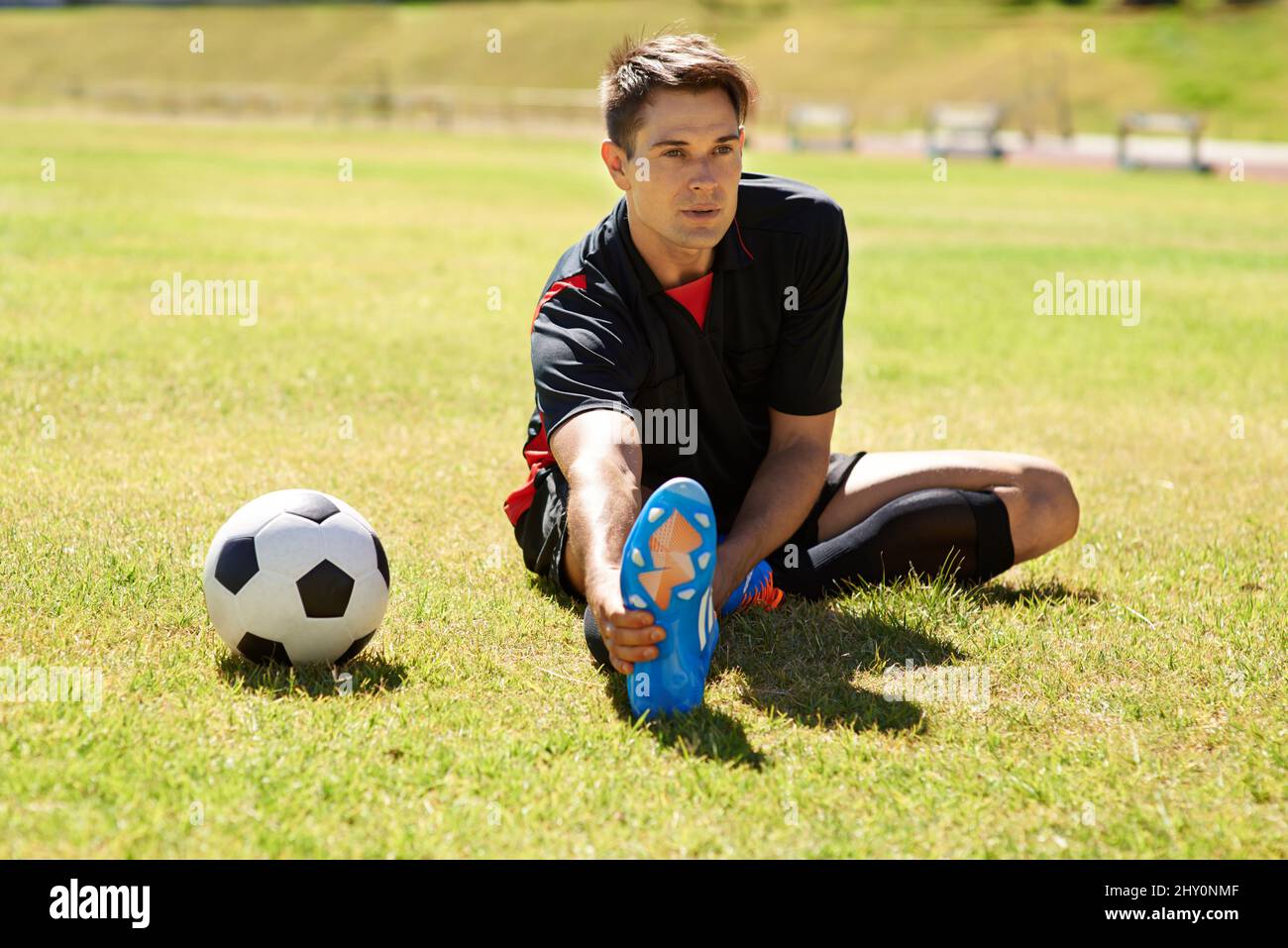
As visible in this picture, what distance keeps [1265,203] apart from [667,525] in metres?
23.0

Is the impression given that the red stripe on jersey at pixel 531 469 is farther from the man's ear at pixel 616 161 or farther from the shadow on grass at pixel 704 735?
the shadow on grass at pixel 704 735

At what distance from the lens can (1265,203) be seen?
23266mm

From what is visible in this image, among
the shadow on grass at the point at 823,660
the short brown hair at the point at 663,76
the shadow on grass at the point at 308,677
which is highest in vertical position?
the short brown hair at the point at 663,76

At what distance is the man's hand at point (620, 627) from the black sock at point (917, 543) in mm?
1201

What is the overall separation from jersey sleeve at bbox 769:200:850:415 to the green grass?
53043 millimetres

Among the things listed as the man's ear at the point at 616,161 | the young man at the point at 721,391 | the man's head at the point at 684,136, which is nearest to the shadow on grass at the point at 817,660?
the young man at the point at 721,391

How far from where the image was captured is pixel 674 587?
349 centimetres

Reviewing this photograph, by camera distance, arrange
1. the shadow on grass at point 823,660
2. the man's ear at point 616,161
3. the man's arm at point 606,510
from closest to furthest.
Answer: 1. the man's arm at point 606,510
2. the shadow on grass at point 823,660
3. the man's ear at point 616,161

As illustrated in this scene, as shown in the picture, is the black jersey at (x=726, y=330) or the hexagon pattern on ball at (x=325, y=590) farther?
the black jersey at (x=726, y=330)

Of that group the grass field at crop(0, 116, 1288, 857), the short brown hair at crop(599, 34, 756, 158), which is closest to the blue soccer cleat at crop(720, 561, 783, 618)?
the grass field at crop(0, 116, 1288, 857)

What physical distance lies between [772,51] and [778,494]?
8636 cm

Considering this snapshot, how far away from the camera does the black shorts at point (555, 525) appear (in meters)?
4.54

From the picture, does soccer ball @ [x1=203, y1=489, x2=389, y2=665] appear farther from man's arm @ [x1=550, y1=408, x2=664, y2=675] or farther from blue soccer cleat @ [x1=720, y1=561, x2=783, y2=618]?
blue soccer cleat @ [x1=720, y1=561, x2=783, y2=618]

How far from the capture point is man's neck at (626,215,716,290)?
14.4 feet
